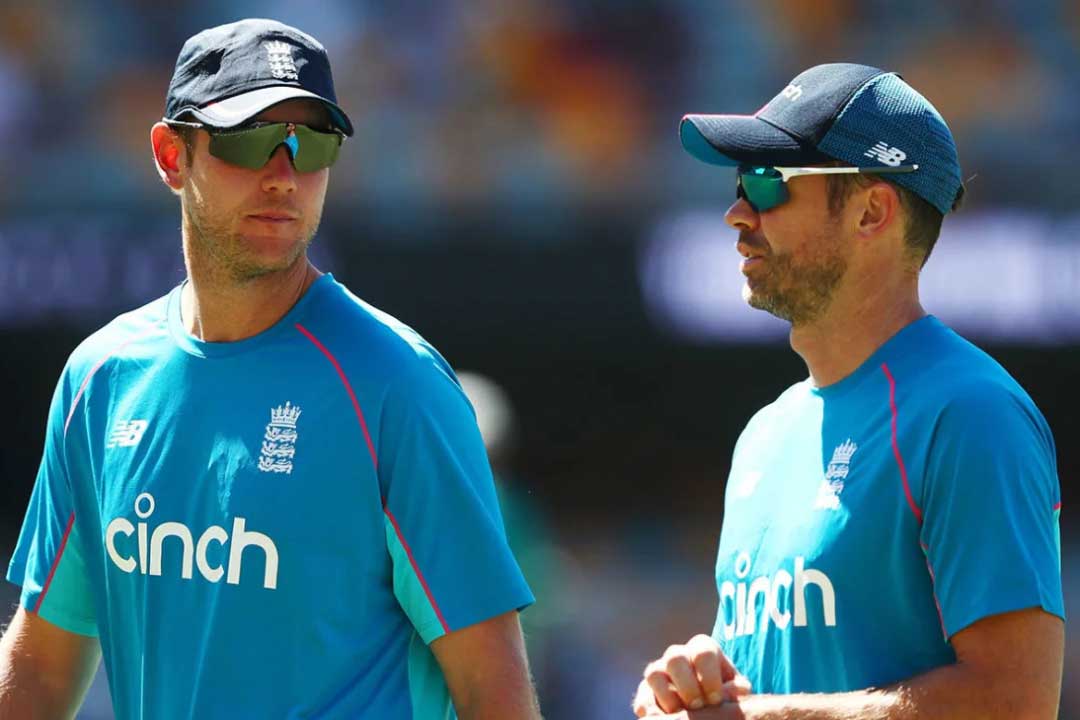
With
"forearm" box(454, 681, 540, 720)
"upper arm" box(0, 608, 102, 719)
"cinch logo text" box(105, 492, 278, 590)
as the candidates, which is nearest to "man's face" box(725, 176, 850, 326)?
"forearm" box(454, 681, 540, 720)

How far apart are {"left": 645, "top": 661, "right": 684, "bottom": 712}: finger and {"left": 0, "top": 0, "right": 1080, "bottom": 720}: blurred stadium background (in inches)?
188

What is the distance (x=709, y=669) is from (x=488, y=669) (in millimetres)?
345

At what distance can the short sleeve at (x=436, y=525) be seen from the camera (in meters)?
2.37

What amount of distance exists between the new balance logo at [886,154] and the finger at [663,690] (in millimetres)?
897

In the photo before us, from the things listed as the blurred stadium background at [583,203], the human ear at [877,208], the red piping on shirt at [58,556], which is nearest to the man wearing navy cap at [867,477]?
the human ear at [877,208]

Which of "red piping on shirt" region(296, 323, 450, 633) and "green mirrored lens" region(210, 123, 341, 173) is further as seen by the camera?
"green mirrored lens" region(210, 123, 341, 173)

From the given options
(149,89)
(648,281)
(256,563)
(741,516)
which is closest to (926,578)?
(741,516)

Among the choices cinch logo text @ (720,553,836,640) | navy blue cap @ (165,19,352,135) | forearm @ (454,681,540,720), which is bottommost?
forearm @ (454,681,540,720)

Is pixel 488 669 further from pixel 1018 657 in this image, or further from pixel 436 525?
pixel 1018 657

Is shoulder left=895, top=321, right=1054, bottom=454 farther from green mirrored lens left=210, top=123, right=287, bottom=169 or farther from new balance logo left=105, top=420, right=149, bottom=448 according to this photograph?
new balance logo left=105, top=420, right=149, bottom=448

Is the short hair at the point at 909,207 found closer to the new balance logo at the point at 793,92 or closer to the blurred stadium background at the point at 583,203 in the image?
the new balance logo at the point at 793,92

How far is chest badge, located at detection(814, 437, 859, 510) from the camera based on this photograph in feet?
8.18

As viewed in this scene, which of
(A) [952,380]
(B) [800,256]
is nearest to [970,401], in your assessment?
(A) [952,380]

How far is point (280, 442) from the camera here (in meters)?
2.45
